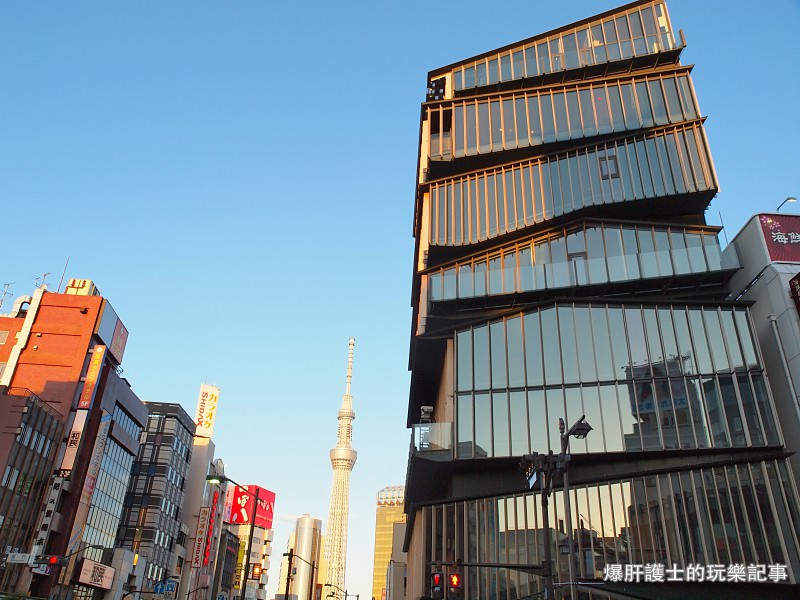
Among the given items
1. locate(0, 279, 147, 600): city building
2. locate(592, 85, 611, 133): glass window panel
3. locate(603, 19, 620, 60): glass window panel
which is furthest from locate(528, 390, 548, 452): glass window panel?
locate(0, 279, 147, 600): city building

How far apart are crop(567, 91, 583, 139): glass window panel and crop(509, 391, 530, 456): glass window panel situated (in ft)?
65.0

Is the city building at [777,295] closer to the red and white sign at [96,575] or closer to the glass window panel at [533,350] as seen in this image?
the glass window panel at [533,350]

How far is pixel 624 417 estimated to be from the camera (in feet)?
113

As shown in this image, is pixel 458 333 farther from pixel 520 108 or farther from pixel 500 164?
pixel 520 108

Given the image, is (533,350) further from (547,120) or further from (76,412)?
(76,412)

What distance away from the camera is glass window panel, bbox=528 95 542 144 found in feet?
150

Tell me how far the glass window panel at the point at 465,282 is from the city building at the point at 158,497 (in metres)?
50.9

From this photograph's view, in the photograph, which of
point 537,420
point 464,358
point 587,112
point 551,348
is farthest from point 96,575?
point 587,112

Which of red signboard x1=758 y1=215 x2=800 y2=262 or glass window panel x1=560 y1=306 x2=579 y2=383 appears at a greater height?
red signboard x1=758 y1=215 x2=800 y2=262

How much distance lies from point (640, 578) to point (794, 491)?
8541mm

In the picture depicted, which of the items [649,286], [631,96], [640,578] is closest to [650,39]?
[631,96]

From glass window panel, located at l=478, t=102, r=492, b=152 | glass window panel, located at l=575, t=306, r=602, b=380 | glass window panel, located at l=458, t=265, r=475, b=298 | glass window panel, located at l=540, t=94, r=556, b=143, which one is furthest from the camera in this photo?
glass window panel, located at l=478, t=102, r=492, b=152

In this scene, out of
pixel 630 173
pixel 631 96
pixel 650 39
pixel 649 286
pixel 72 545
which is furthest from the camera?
pixel 72 545

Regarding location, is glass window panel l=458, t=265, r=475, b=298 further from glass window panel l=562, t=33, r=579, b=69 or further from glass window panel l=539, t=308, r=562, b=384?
glass window panel l=562, t=33, r=579, b=69
